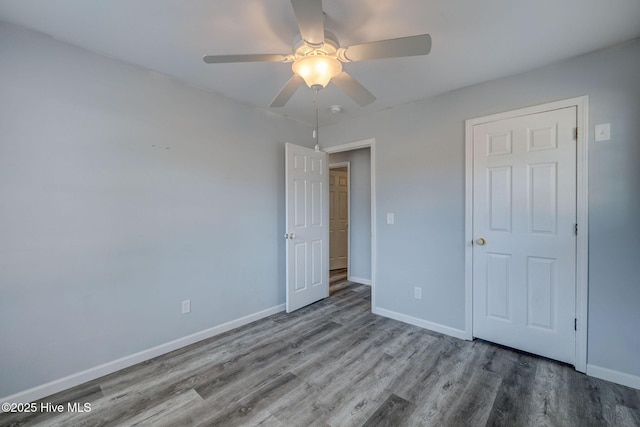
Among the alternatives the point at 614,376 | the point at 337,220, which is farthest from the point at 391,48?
the point at 337,220

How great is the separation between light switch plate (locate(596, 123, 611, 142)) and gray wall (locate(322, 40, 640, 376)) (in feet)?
0.08

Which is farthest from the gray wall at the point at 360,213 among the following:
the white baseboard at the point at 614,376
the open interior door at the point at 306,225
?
the white baseboard at the point at 614,376

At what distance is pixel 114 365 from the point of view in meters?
2.09

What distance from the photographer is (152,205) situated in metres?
2.30

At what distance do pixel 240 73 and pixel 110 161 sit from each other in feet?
4.10

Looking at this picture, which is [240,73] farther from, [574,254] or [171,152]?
[574,254]

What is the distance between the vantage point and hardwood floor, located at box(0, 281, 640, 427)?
5.36 feet

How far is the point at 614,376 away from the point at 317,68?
296cm

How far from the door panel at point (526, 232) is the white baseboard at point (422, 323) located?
0.49 feet

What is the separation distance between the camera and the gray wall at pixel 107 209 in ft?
5.74

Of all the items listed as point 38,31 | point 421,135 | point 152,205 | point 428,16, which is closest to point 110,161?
point 152,205

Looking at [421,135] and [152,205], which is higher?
[421,135]

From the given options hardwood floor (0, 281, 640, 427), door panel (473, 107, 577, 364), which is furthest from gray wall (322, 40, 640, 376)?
hardwood floor (0, 281, 640, 427)

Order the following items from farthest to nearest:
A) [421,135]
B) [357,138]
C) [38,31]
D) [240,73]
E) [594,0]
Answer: [357,138] → [421,135] → [240,73] → [38,31] → [594,0]
